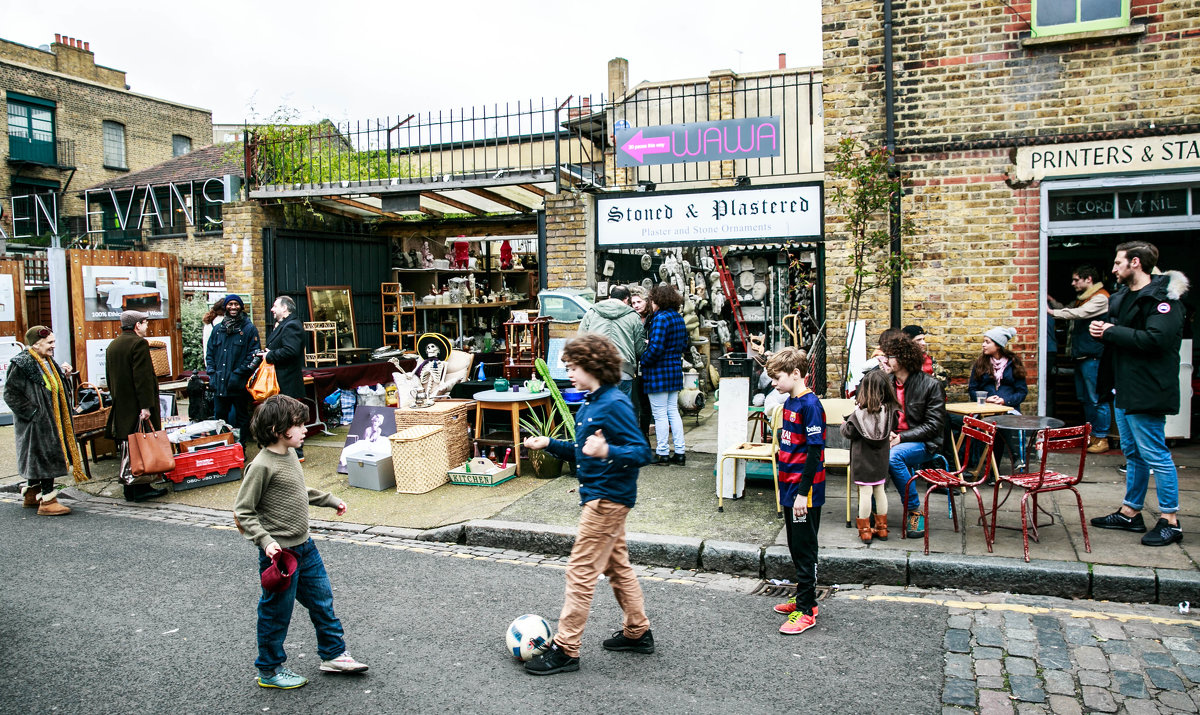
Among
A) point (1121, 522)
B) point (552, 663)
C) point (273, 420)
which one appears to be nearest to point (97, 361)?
point (273, 420)

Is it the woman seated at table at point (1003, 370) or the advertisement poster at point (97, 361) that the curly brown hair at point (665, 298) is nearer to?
the woman seated at table at point (1003, 370)

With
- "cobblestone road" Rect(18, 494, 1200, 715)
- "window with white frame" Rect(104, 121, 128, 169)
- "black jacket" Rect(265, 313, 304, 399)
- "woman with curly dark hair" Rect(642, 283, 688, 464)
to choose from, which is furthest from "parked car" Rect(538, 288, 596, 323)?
"window with white frame" Rect(104, 121, 128, 169)

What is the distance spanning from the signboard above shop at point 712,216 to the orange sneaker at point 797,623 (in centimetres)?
537

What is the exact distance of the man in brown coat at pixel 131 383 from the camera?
7889mm

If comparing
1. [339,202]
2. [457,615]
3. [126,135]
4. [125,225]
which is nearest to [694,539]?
[457,615]

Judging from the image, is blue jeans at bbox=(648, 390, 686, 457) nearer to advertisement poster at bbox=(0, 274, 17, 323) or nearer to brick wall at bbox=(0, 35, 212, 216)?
advertisement poster at bbox=(0, 274, 17, 323)

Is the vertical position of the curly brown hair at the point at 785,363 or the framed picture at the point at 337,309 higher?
the framed picture at the point at 337,309

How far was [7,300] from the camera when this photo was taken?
12.7 meters

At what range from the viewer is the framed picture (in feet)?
37.8

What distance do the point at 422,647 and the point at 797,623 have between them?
2.06 metres

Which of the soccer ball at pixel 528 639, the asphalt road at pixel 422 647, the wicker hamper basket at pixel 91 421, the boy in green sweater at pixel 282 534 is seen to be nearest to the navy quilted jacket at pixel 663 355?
the asphalt road at pixel 422 647

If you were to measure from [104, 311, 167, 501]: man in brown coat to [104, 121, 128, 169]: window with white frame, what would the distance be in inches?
1066

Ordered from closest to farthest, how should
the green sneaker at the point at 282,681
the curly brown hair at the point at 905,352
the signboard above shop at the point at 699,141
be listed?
the green sneaker at the point at 282,681 → the curly brown hair at the point at 905,352 → the signboard above shop at the point at 699,141

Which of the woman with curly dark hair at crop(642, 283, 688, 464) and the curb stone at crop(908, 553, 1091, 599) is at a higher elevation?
the woman with curly dark hair at crop(642, 283, 688, 464)
